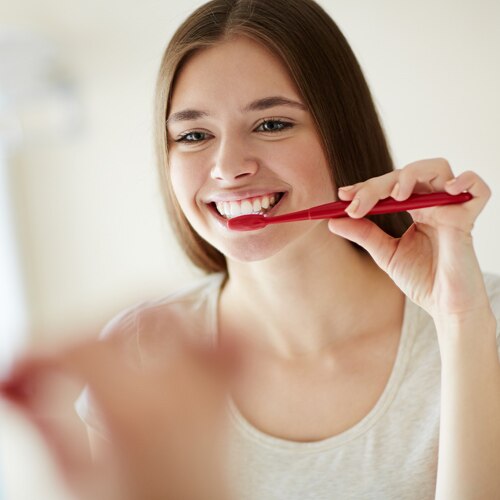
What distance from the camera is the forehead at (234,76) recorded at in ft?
2.42

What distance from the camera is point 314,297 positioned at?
0.86 m

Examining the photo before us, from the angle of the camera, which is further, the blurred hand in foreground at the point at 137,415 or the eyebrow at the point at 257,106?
the eyebrow at the point at 257,106

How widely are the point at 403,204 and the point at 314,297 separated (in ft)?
0.85

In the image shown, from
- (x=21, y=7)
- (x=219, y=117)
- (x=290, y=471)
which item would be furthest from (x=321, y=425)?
(x=21, y=7)

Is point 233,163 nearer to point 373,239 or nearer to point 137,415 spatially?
point 373,239

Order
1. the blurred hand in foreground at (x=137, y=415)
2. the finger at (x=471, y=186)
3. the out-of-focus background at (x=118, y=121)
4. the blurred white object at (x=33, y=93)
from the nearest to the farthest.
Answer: the blurred hand in foreground at (x=137, y=415) < the finger at (x=471, y=186) < the out-of-focus background at (x=118, y=121) < the blurred white object at (x=33, y=93)

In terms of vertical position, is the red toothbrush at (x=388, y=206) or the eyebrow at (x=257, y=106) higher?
the eyebrow at (x=257, y=106)

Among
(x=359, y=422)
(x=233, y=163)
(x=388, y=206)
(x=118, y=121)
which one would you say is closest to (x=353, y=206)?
(x=388, y=206)

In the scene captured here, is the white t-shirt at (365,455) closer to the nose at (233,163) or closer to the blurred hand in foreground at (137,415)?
the nose at (233,163)

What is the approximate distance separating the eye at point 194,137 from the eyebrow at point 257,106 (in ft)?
0.06

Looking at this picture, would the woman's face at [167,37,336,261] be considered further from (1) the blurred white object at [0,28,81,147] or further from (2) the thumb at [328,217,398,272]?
(1) the blurred white object at [0,28,81,147]

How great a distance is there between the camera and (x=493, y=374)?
0.68 meters

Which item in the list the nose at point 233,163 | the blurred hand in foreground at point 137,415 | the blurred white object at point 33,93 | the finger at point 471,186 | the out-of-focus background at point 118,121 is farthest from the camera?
the blurred white object at point 33,93

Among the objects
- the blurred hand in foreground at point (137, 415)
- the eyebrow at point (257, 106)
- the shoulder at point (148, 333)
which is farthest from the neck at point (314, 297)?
the blurred hand in foreground at point (137, 415)
